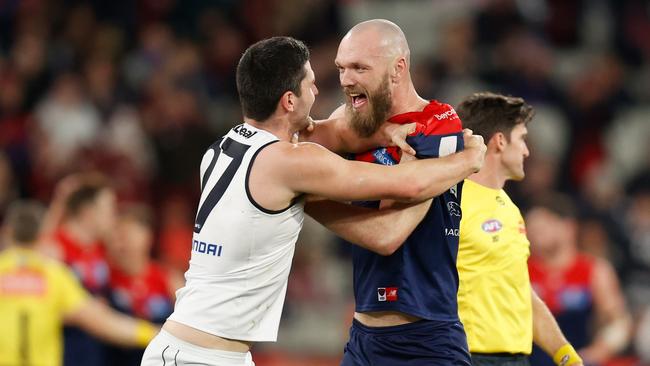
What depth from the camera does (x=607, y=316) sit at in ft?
31.5

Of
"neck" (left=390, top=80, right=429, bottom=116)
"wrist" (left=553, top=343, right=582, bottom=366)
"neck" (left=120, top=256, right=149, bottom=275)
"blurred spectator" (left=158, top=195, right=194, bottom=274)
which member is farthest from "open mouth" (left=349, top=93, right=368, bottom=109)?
"blurred spectator" (left=158, top=195, right=194, bottom=274)

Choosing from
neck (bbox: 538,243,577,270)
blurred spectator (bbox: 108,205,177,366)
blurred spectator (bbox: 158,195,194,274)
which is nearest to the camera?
neck (bbox: 538,243,577,270)

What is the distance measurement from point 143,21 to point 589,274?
7608 millimetres

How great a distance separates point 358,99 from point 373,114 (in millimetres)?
100

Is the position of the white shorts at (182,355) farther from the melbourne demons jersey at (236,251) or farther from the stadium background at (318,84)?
the stadium background at (318,84)

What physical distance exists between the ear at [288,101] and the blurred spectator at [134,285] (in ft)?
15.3

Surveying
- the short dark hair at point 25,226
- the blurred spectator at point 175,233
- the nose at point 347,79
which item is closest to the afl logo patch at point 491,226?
the nose at point 347,79

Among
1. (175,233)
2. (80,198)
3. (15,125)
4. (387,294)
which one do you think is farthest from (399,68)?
(15,125)

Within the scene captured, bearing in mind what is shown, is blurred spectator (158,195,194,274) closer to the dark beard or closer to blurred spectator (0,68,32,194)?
blurred spectator (0,68,32,194)

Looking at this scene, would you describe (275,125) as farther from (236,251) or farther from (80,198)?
(80,198)

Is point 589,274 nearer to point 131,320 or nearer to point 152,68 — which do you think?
point 131,320

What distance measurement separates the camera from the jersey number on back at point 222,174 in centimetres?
515

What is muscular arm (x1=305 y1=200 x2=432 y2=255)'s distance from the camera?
5246 millimetres

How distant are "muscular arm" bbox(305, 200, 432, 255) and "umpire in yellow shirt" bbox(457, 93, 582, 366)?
0.75 metres
